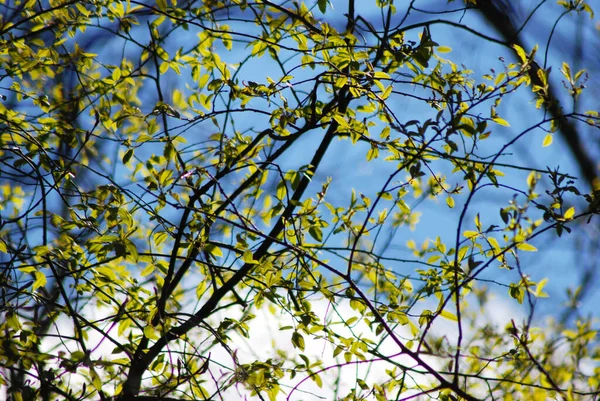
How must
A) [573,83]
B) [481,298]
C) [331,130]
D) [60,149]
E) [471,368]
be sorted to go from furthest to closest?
[481,298] → [60,149] → [471,368] → [331,130] → [573,83]

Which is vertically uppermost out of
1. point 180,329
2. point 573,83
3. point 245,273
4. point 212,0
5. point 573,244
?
point 573,244

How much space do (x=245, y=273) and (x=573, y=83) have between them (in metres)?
1.35

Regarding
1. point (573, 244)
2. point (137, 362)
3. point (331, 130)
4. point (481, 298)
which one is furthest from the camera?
point (573, 244)

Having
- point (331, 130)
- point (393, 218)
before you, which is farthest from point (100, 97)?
point (393, 218)

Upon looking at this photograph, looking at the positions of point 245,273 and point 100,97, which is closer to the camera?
point 245,273

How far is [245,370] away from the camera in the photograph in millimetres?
2176

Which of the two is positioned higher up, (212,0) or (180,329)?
(212,0)

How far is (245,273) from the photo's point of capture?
247cm

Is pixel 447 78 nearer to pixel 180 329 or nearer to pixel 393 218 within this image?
pixel 393 218

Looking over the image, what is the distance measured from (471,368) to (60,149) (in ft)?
8.85

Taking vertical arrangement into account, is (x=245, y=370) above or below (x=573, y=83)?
below

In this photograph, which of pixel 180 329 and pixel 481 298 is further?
pixel 481 298

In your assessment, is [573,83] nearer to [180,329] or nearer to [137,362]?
[180,329]

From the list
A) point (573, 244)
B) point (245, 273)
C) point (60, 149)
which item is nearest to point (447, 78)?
point (245, 273)
